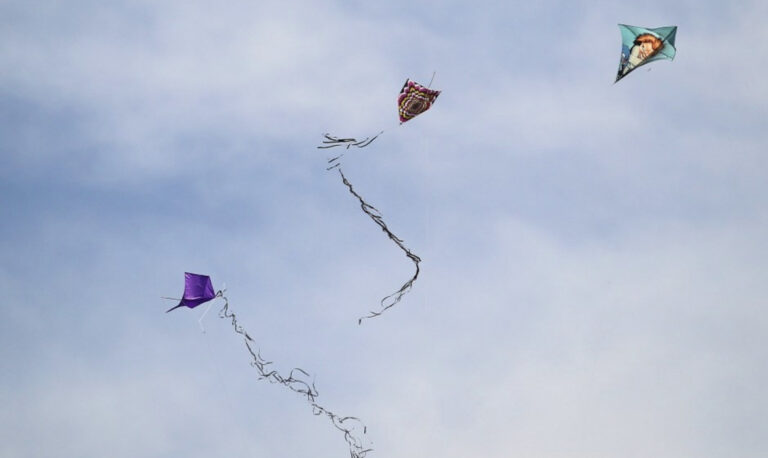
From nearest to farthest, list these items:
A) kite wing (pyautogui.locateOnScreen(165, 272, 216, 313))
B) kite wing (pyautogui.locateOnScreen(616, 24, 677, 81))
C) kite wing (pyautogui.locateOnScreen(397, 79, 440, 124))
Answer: kite wing (pyautogui.locateOnScreen(397, 79, 440, 124))
kite wing (pyautogui.locateOnScreen(616, 24, 677, 81))
kite wing (pyautogui.locateOnScreen(165, 272, 216, 313))

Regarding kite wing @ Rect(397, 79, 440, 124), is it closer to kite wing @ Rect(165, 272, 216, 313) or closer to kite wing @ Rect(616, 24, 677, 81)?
kite wing @ Rect(616, 24, 677, 81)

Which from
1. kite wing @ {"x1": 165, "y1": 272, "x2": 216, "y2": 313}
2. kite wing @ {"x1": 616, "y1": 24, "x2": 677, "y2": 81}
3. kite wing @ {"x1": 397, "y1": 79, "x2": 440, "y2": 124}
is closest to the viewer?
kite wing @ {"x1": 397, "y1": 79, "x2": 440, "y2": 124}

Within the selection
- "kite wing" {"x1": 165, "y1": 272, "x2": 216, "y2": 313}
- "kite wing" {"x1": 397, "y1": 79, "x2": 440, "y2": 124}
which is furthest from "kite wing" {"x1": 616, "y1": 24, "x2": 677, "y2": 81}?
"kite wing" {"x1": 165, "y1": 272, "x2": 216, "y2": 313}

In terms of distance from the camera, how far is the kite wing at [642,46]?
952 inches

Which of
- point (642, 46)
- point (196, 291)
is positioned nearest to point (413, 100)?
point (642, 46)

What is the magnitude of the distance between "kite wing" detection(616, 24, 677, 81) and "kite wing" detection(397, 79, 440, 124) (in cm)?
679

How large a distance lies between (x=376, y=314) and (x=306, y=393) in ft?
19.9

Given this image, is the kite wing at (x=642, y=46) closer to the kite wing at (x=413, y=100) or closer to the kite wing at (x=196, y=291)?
the kite wing at (x=413, y=100)

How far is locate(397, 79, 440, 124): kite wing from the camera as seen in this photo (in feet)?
73.3

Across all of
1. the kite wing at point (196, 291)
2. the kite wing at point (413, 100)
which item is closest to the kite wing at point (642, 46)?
the kite wing at point (413, 100)

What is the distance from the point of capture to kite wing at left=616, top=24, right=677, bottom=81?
24172mm

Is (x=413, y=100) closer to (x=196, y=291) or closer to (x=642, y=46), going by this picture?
(x=642, y=46)

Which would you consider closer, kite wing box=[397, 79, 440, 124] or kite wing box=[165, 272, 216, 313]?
kite wing box=[397, 79, 440, 124]

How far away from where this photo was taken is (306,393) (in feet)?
82.1
